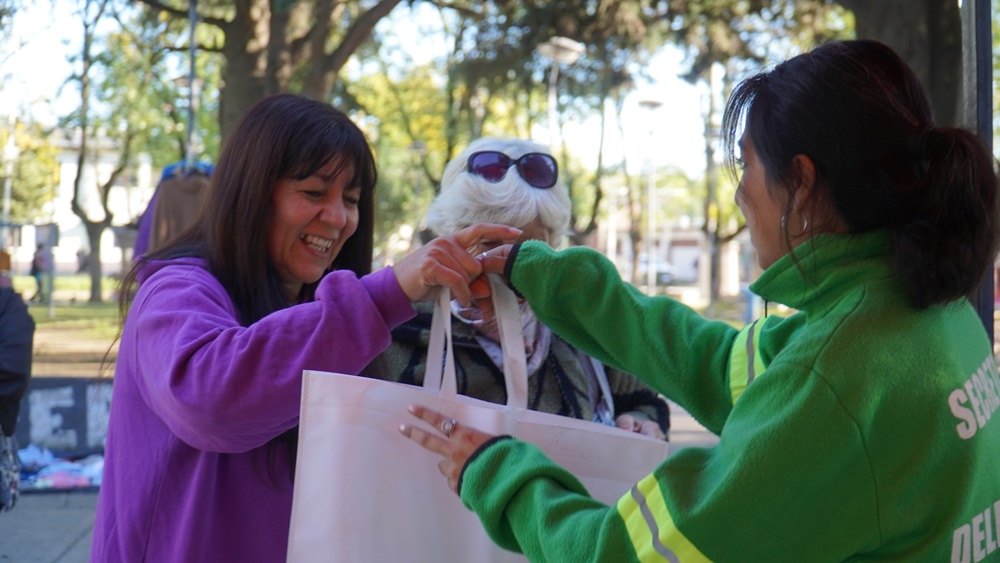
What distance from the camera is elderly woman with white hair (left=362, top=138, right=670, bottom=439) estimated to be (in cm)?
251

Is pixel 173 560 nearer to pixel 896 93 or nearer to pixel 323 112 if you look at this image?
pixel 323 112

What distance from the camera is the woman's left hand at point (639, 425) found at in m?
2.62

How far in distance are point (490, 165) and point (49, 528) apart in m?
4.57

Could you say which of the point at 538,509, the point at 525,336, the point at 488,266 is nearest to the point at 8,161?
the point at 525,336

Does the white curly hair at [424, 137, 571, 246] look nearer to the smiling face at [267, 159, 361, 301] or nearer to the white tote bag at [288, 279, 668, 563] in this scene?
the smiling face at [267, 159, 361, 301]

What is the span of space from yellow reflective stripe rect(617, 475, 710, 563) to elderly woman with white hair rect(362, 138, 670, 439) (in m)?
1.20

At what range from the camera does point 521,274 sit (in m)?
1.80

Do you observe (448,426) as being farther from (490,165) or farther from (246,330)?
(490,165)

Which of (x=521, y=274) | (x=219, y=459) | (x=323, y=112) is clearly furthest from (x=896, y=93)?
(x=219, y=459)

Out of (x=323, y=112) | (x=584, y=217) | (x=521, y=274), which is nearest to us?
(x=521, y=274)

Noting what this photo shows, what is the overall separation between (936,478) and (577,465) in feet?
2.55

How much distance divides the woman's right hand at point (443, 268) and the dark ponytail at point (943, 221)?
0.74 metres

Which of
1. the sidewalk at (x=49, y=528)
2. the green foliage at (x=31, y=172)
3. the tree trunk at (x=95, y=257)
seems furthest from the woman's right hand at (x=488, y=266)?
the green foliage at (x=31, y=172)

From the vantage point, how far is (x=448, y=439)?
5.20 feet
